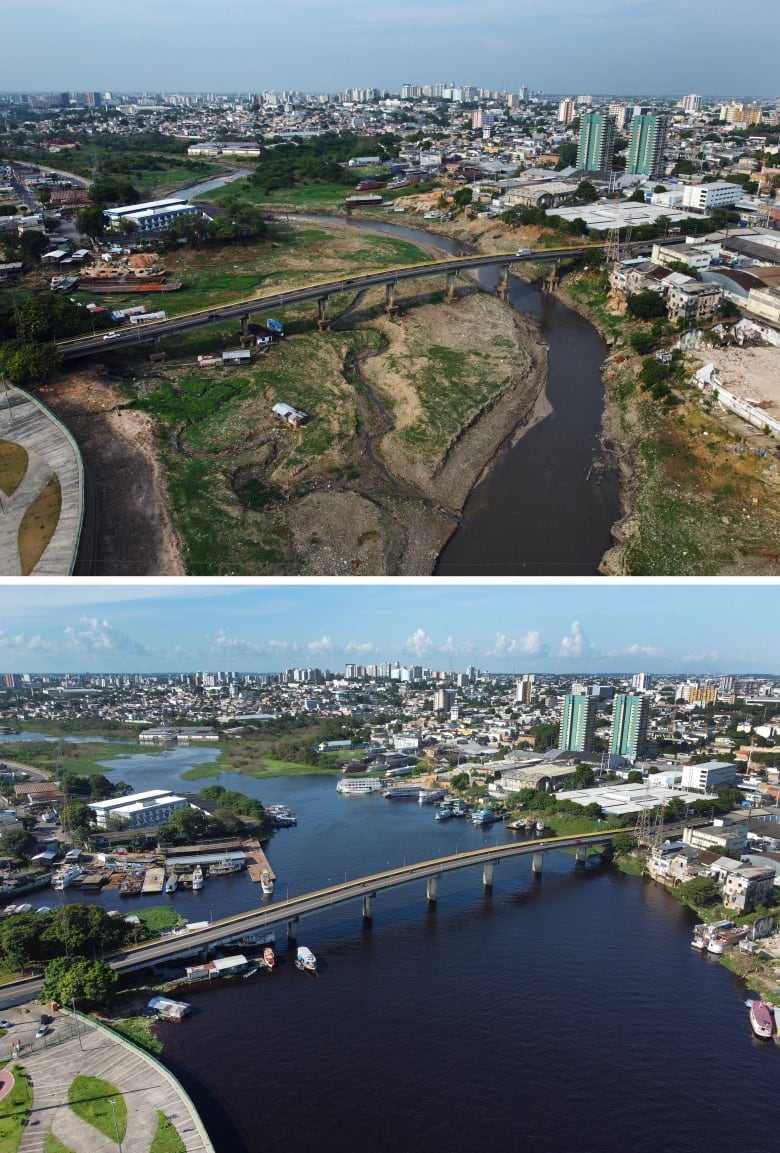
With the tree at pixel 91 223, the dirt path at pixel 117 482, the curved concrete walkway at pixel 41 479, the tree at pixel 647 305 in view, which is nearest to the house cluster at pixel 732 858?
the dirt path at pixel 117 482

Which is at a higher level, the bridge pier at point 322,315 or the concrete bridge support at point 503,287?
the concrete bridge support at point 503,287

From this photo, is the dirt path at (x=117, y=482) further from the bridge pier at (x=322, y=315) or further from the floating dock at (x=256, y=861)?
the bridge pier at (x=322, y=315)

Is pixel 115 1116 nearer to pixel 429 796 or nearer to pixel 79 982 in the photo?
pixel 79 982

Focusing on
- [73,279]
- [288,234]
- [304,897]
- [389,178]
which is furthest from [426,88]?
[304,897]

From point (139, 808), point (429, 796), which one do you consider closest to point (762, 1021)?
point (429, 796)

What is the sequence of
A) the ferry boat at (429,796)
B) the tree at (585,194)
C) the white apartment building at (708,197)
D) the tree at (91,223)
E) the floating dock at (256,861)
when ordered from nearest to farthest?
the floating dock at (256,861), the ferry boat at (429,796), the tree at (91,223), the white apartment building at (708,197), the tree at (585,194)

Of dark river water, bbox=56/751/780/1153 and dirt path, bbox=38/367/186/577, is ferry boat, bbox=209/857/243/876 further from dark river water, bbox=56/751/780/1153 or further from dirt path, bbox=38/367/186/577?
dirt path, bbox=38/367/186/577
